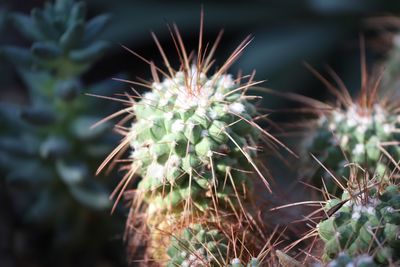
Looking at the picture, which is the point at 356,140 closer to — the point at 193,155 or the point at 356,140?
the point at 356,140

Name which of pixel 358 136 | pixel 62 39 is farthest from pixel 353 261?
pixel 62 39

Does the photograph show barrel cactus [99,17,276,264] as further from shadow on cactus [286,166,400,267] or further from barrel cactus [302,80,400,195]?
barrel cactus [302,80,400,195]

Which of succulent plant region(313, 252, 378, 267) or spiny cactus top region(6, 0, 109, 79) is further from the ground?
spiny cactus top region(6, 0, 109, 79)

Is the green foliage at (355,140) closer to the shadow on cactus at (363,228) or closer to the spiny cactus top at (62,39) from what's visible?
the shadow on cactus at (363,228)

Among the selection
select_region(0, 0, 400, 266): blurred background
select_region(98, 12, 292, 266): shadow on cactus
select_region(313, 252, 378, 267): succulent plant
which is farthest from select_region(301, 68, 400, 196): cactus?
select_region(0, 0, 400, 266): blurred background

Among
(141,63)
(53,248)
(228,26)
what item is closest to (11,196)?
(53,248)

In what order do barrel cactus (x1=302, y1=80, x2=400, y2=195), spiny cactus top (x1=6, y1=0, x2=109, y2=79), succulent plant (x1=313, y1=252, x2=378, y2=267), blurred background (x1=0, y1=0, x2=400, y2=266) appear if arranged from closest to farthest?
succulent plant (x1=313, y1=252, x2=378, y2=267) → barrel cactus (x1=302, y1=80, x2=400, y2=195) → spiny cactus top (x1=6, y1=0, x2=109, y2=79) → blurred background (x1=0, y1=0, x2=400, y2=266)

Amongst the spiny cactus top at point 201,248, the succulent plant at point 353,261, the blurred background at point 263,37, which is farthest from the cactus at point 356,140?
the blurred background at point 263,37

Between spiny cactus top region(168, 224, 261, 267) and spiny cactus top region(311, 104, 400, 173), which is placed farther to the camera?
spiny cactus top region(311, 104, 400, 173)
